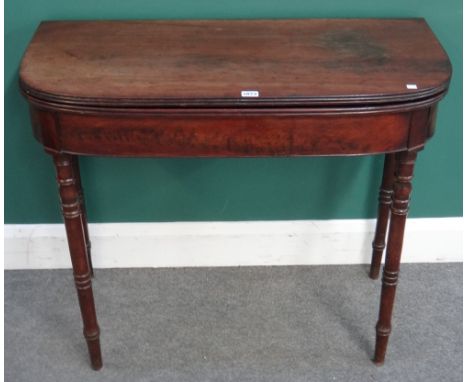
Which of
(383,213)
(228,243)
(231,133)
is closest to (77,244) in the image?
(231,133)

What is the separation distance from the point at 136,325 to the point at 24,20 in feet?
3.00

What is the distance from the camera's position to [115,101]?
1475 millimetres

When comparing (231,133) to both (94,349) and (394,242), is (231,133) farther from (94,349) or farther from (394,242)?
(94,349)

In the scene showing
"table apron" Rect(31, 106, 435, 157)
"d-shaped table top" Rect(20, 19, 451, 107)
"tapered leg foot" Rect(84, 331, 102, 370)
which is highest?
"d-shaped table top" Rect(20, 19, 451, 107)

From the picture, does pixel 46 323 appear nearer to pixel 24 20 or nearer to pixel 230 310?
pixel 230 310

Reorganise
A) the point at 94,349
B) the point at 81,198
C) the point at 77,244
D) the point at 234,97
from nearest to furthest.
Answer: the point at 234,97 → the point at 77,244 → the point at 94,349 → the point at 81,198

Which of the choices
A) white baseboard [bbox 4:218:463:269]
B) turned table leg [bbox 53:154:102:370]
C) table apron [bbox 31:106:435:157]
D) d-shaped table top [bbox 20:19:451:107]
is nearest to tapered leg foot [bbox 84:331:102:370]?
turned table leg [bbox 53:154:102:370]

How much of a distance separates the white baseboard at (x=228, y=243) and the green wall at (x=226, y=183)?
3 centimetres

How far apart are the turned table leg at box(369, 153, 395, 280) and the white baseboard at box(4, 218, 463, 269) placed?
7 centimetres

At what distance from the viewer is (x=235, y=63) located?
1.62 meters

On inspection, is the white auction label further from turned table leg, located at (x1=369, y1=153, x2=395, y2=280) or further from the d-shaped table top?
turned table leg, located at (x1=369, y1=153, x2=395, y2=280)

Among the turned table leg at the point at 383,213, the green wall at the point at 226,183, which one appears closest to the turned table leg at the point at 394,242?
the turned table leg at the point at 383,213

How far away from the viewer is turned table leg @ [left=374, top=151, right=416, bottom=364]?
162 centimetres

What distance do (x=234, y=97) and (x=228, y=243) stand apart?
0.88m
